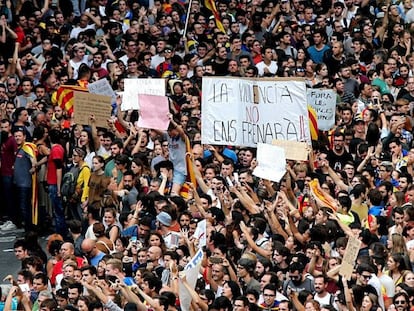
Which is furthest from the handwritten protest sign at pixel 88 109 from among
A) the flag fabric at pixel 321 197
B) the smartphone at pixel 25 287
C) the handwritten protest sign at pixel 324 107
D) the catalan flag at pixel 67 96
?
the smartphone at pixel 25 287

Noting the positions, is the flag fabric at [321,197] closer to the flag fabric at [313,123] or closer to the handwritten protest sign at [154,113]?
the flag fabric at [313,123]

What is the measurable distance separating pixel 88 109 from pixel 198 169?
2092 millimetres

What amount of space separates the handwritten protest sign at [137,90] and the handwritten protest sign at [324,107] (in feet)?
6.77

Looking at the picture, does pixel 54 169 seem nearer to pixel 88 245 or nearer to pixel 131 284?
pixel 88 245

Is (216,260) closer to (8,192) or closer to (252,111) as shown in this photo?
(252,111)

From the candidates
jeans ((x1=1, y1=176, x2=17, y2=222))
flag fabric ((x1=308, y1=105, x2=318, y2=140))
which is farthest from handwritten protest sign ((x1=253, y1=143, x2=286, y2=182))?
jeans ((x1=1, y1=176, x2=17, y2=222))

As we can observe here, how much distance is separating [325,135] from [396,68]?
8.17 ft

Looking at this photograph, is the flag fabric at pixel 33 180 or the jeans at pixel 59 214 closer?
the jeans at pixel 59 214

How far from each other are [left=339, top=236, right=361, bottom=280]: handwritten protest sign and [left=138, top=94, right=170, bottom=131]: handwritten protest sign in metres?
5.52

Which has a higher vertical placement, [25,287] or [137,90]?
[137,90]

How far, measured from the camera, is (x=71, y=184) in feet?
73.7

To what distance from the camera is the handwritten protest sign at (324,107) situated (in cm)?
2375

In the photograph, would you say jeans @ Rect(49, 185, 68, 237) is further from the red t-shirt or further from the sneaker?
the sneaker

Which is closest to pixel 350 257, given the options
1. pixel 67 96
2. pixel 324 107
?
pixel 324 107
